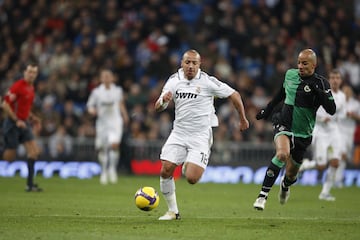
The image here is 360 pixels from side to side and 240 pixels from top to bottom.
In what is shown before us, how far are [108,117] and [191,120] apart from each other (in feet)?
32.8

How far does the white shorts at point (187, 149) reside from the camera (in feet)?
39.1

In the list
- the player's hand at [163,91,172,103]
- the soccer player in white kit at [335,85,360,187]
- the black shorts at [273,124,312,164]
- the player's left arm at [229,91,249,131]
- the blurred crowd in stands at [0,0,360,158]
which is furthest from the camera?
the blurred crowd in stands at [0,0,360,158]

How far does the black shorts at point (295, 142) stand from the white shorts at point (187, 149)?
1405 mm

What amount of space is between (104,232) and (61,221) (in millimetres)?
1470

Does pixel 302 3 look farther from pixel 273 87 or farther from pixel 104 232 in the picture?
pixel 104 232

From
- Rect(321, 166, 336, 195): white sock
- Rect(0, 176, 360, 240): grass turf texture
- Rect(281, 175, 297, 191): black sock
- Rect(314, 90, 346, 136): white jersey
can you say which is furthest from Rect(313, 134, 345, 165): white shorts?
Rect(281, 175, 297, 191): black sock

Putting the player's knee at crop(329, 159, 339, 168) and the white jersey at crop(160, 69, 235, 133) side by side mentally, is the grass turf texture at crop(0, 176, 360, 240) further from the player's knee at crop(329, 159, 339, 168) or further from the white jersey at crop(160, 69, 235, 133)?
the white jersey at crop(160, 69, 235, 133)

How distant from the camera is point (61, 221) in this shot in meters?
11.5

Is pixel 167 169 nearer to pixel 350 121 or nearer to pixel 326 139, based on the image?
pixel 326 139

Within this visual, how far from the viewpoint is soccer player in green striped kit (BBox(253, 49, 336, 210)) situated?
12.5 metres

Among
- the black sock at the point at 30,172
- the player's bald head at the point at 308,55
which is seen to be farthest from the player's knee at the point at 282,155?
the black sock at the point at 30,172

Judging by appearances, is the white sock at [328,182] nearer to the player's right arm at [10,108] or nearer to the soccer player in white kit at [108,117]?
the soccer player in white kit at [108,117]

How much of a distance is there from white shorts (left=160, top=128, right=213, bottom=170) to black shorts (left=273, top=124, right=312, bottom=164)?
1.41 meters

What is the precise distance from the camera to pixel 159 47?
2755cm
